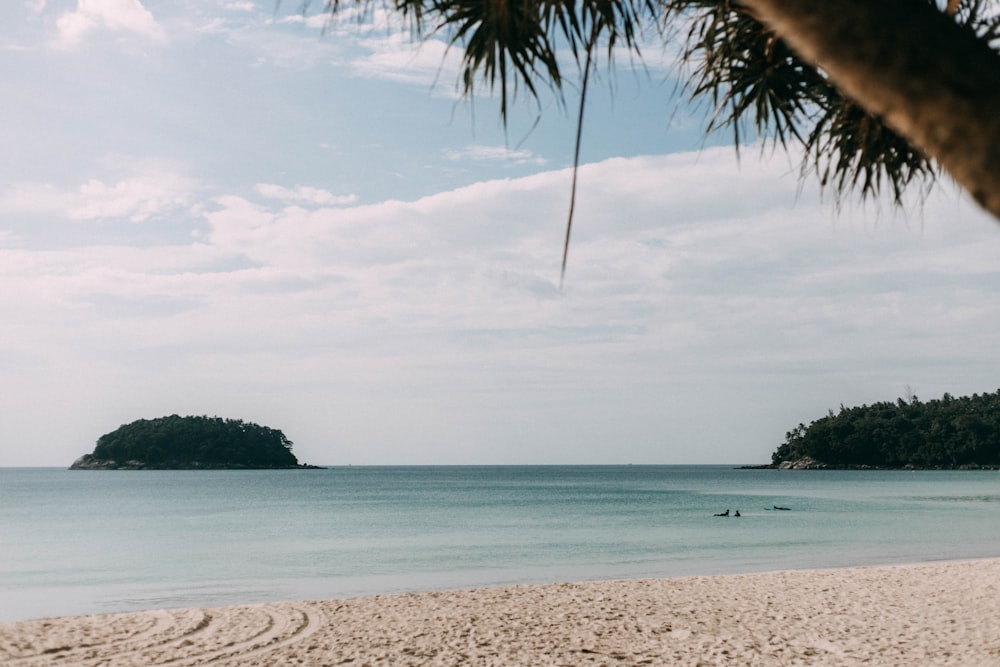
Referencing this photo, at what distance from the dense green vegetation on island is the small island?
8512 cm

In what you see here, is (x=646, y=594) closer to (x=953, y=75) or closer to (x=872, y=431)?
(x=953, y=75)

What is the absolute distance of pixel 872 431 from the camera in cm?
10869

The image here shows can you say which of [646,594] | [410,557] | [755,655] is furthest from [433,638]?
[410,557]

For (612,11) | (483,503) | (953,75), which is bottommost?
(483,503)

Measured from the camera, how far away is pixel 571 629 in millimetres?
8438

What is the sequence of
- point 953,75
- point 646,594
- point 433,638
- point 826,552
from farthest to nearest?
point 826,552 < point 646,594 < point 433,638 < point 953,75

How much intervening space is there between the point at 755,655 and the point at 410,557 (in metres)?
14.7

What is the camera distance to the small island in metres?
115

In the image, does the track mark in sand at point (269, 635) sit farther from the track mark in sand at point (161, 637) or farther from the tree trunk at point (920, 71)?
the tree trunk at point (920, 71)

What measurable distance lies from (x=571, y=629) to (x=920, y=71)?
25.8 feet

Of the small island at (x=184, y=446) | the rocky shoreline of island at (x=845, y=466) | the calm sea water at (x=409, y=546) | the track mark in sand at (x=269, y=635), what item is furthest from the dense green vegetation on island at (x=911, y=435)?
the track mark in sand at (x=269, y=635)

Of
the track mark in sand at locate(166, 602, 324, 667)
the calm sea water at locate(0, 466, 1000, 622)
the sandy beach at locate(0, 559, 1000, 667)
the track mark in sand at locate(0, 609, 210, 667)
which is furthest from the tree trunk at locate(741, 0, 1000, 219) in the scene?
the calm sea water at locate(0, 466, 1000, 622)

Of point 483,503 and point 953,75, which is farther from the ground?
point 953,75

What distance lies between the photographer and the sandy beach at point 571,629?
7336 mm
